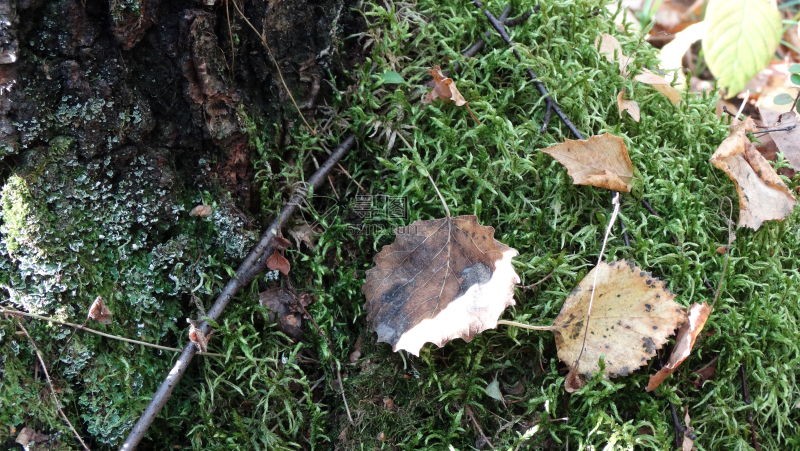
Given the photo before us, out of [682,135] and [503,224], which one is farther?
[682,135]

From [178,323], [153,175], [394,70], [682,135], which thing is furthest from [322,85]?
[682,135]

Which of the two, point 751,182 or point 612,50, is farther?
point 612,50

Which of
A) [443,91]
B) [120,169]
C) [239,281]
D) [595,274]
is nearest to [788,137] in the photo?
[595,274]

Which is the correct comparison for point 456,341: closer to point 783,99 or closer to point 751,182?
point 751,182

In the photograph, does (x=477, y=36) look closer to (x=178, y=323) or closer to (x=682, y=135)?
(x=682, y=135)

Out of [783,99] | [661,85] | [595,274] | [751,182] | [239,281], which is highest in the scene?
[239,281]

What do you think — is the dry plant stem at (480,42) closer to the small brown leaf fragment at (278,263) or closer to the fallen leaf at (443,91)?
the fallen leaf at (443,91)

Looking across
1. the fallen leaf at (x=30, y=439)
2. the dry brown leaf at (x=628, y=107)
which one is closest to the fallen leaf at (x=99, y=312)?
the fallen leaf at (x=30, y=439)
